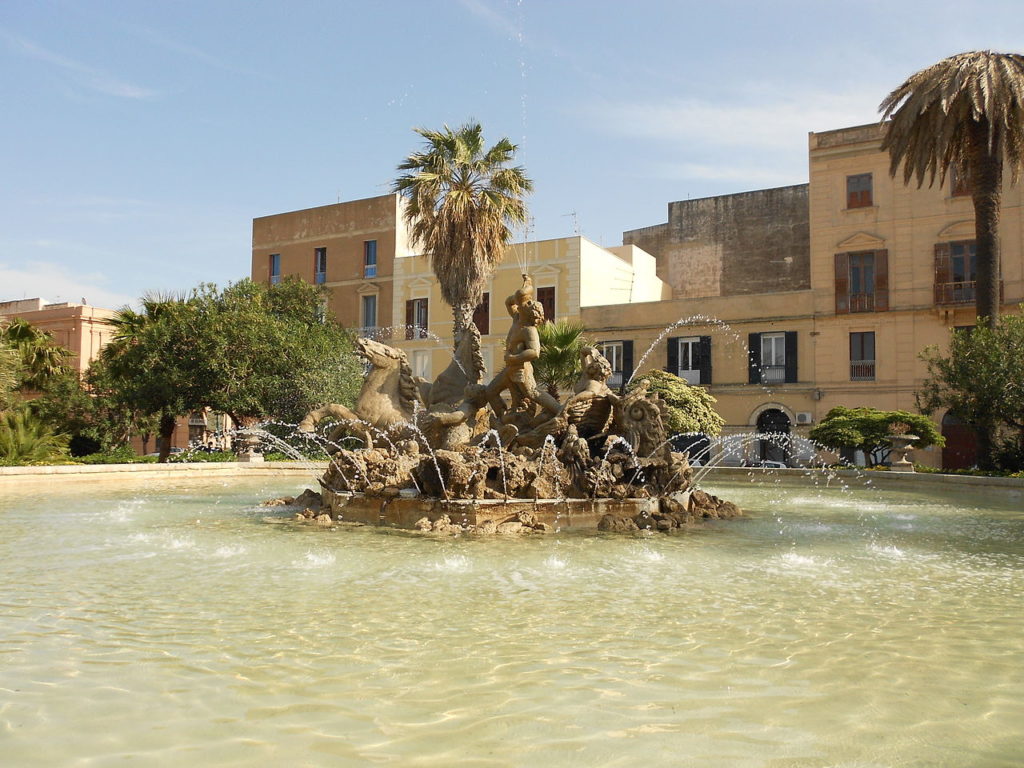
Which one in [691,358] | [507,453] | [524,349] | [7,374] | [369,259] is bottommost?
[507,453]

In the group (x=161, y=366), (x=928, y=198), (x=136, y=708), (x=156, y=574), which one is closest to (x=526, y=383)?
(x=156, y=574)

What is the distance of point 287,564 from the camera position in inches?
272

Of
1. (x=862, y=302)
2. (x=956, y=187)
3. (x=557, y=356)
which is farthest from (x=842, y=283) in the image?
(x=557, y=356)

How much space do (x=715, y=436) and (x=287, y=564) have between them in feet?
74.7

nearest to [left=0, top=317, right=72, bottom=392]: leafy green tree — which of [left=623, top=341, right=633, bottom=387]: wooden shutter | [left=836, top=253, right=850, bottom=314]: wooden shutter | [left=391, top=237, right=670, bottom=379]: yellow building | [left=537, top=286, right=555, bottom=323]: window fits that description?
[left=391, top=237, right=670, bottom=379]: yellow building

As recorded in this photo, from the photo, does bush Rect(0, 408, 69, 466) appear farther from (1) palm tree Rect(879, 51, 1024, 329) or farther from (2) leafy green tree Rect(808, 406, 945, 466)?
(1) palm tree Rect(879, 51, 1024, 329)

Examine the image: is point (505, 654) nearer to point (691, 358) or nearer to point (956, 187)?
point (691, 358)

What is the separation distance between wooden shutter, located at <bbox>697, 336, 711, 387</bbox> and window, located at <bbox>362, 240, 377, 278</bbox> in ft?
56.0

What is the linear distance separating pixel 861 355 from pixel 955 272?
4.37 meters

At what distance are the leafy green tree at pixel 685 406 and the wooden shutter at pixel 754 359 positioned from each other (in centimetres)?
537

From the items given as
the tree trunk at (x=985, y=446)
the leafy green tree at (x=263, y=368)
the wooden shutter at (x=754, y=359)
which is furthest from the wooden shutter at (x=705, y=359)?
the leafy green tree at (x=263, y=368)

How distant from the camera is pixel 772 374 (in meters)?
32.0

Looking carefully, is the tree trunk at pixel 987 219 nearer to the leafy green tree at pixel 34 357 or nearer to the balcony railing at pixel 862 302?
the balcony railing at pixel 862 302

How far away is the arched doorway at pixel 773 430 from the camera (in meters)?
31.4
